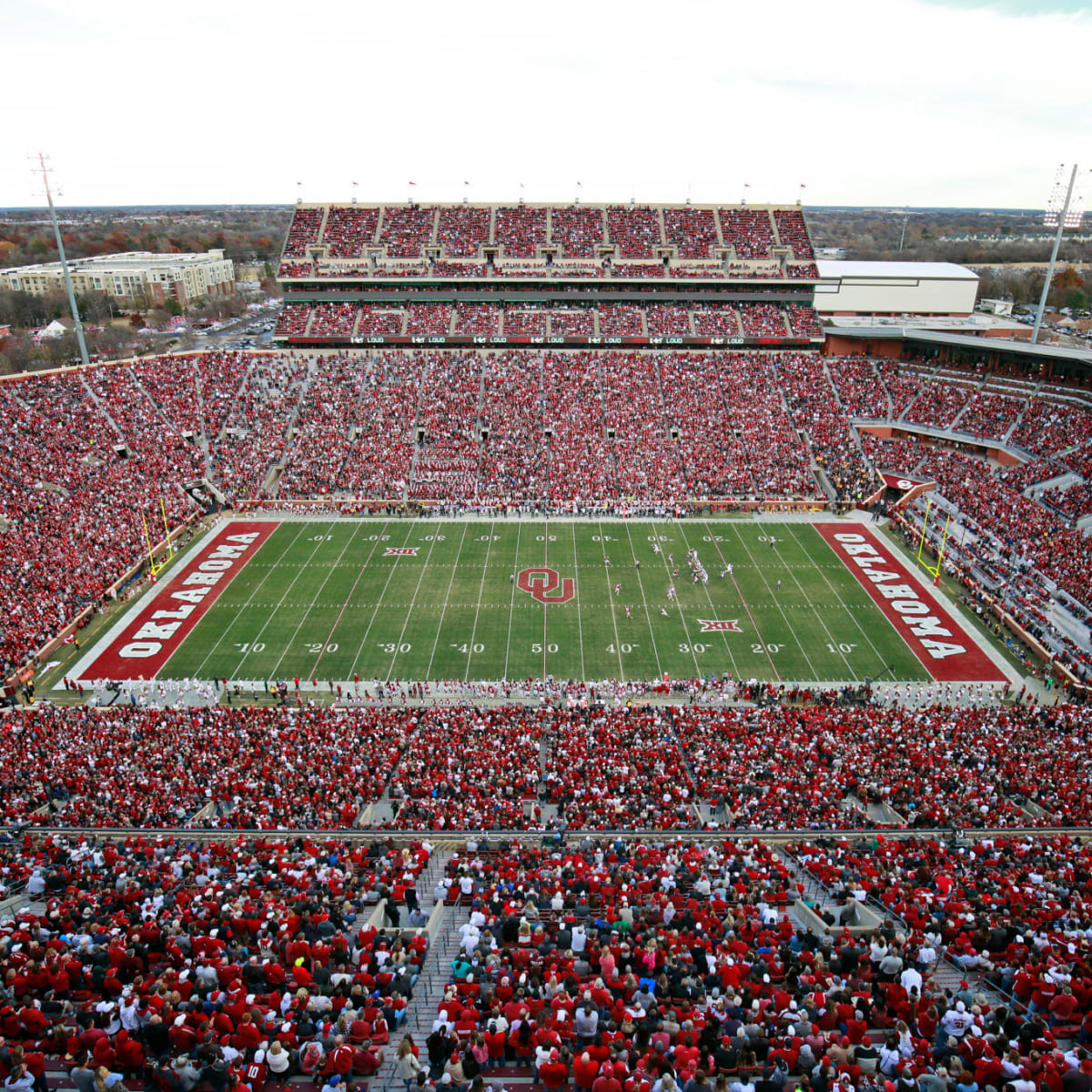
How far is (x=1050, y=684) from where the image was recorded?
2514 cm

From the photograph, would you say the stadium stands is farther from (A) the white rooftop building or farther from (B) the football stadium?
(A) the white rooftop building

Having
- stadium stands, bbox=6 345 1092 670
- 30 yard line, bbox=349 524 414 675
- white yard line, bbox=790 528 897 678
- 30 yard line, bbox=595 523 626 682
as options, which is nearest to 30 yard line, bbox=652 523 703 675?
30 yard line, bbox=595 523 626 682

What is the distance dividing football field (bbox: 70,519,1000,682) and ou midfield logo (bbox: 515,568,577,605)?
8cm

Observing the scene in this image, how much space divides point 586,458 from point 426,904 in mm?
31871

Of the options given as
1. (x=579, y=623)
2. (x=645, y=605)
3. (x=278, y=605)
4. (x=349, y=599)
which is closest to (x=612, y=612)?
(x=645, y=605)

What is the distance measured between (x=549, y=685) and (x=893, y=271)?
57.9m

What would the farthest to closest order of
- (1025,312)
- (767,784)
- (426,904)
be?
(1025,312) → (767,784) → (426,904)

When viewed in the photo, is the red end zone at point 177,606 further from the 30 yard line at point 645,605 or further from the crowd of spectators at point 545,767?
the 30 yard line at point 645,605

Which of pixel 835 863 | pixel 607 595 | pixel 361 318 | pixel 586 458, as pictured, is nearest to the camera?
pixel 835 863

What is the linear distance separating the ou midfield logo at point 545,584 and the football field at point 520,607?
8 cm

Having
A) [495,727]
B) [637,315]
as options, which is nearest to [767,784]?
[495,727]

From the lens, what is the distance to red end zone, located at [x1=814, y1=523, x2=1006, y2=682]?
26.3 metres

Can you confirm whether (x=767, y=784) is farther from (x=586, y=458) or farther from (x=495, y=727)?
(x=586, y=458)

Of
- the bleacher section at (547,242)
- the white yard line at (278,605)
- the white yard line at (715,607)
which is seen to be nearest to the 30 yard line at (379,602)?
the white yard line at (278,605)
